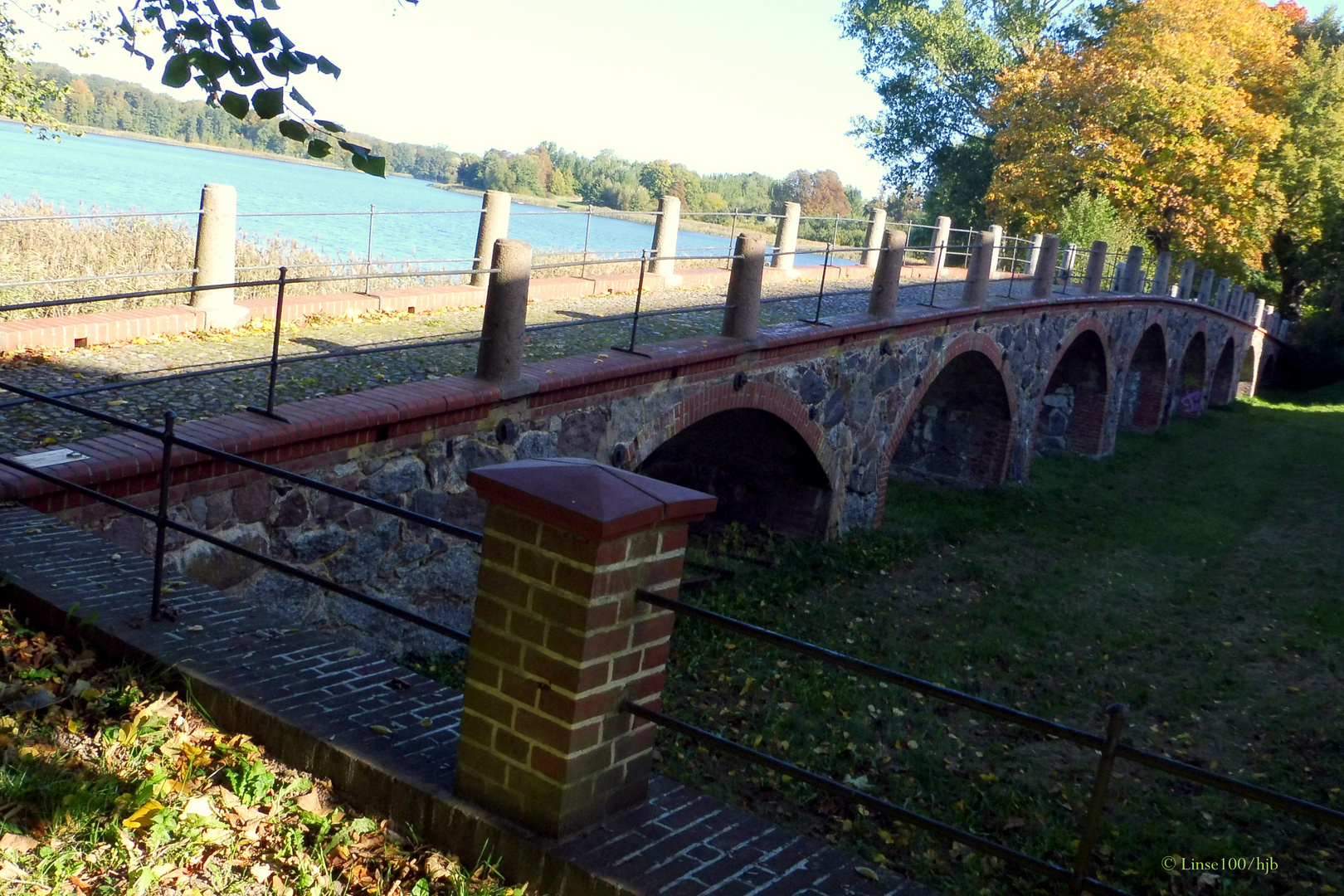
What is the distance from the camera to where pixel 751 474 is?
509 inches

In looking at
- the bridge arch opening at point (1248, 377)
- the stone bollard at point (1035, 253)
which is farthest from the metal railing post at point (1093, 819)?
the bridge arch opening at point (1248, 377)

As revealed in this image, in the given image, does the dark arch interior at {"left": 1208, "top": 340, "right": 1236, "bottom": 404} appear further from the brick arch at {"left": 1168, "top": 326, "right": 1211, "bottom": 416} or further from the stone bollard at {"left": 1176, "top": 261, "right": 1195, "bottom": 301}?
the stone bollard at {"left": 1176, "top": 261, "right": 1195, "bottom": 301}

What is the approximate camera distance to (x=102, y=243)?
1219 centimetres

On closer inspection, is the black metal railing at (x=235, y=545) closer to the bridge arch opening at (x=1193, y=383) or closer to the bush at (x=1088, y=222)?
the bush at (x=1088, y=222)

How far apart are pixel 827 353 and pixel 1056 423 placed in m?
12.5

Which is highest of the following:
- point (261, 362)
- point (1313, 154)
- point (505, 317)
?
point (1313, 154)

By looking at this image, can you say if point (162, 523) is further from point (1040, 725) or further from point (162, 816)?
point (1040, 725)

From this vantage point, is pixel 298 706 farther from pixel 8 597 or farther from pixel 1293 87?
pixel 1293 87

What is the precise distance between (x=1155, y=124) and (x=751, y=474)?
795 inches

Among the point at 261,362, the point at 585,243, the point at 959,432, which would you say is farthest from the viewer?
the point at 959,432

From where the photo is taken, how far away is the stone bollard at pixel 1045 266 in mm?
17438

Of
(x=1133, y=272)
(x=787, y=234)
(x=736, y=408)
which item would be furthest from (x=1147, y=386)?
(x=736, y=408)

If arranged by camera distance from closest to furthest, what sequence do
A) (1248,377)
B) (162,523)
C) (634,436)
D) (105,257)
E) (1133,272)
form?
(162,523)
(634,436)
(105,257)
(1133,272)
(1248,377)

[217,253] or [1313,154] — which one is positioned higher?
[1313,154]
